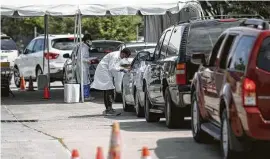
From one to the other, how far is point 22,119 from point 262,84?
32.2 ft

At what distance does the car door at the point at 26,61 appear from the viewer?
3114 cm

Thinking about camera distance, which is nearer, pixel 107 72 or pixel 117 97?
pixel 107 72

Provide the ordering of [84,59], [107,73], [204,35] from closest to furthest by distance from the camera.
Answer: [204,35], [107,73], [84,59]

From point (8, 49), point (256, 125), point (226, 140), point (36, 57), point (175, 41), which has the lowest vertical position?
point (8, 49)

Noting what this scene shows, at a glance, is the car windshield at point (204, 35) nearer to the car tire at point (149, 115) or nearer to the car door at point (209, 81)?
the car door at point (209, 81)

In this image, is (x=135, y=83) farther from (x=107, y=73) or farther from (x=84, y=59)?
(x=84, y=59)

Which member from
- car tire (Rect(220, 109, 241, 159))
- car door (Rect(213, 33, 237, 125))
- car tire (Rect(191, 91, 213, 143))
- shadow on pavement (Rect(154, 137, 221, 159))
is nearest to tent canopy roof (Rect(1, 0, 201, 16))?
shadow on pavement (Rect(154, 137, 221, 159))

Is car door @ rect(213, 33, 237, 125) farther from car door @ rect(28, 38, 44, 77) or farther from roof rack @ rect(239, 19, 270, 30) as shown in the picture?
car door @ rect(28, 38, 44, 77)

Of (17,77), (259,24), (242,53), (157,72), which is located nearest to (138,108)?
(157,72)

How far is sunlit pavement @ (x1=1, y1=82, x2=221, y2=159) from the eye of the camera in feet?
40.0

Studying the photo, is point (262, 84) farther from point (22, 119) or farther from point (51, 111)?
point (51, 111)

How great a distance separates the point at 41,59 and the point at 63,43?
127 cm

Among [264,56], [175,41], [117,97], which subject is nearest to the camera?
[264,56]

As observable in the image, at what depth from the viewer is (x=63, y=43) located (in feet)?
94.9
